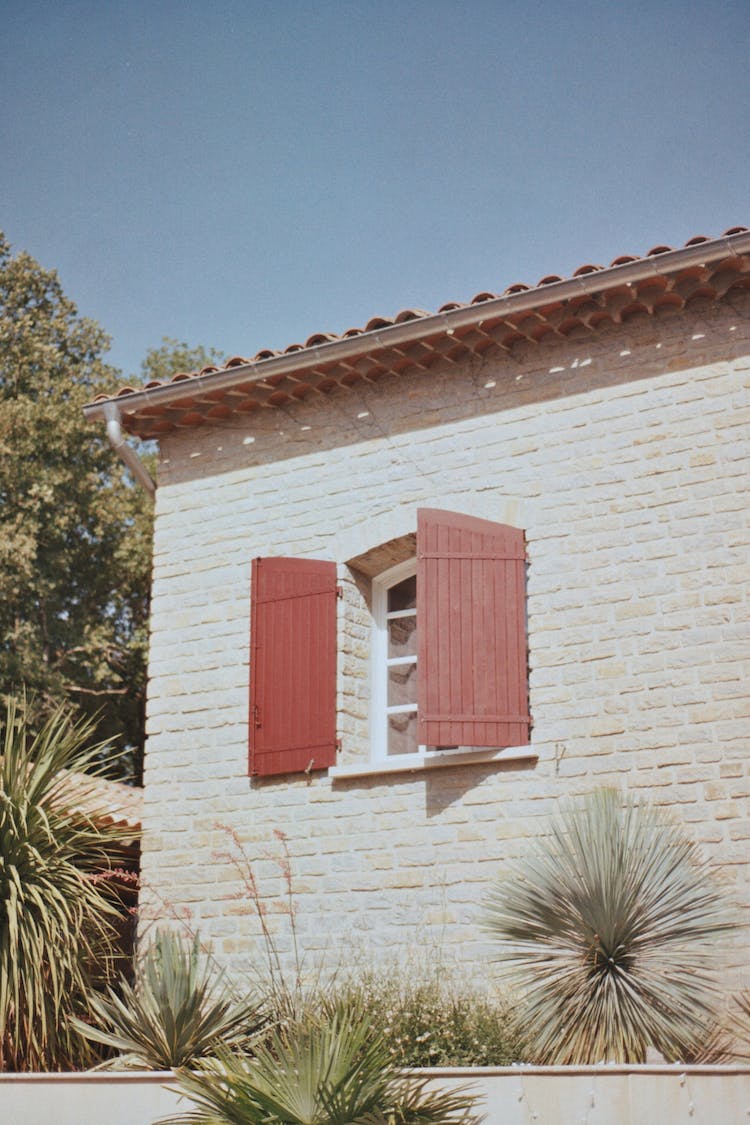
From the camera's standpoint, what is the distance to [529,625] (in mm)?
8883

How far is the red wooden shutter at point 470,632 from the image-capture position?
8.73 meters

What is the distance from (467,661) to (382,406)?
2215mm

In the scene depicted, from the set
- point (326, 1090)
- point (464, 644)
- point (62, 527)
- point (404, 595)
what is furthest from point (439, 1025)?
point (62, 527)

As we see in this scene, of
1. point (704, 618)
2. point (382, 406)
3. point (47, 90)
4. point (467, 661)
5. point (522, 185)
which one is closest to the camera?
point (704, 618)

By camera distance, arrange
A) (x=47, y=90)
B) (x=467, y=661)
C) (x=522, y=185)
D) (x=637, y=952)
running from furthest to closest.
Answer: (x=47, y=90) < (x=522, y=185) < (x=467, y=661) < (x=637, y=952)

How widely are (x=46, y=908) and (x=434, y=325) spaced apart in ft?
15.4

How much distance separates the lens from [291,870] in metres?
9.17

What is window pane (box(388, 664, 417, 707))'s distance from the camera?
31.7 feet

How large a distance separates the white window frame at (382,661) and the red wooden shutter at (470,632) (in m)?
0.61

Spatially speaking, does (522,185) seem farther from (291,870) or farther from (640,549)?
(291,870)

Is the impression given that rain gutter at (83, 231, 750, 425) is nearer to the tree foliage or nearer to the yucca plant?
the yucca plant

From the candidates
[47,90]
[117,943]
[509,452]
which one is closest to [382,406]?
[509,452]

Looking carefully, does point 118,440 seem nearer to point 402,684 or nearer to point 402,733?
point 402,684

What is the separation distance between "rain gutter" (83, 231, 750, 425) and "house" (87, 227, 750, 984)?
20 mm
